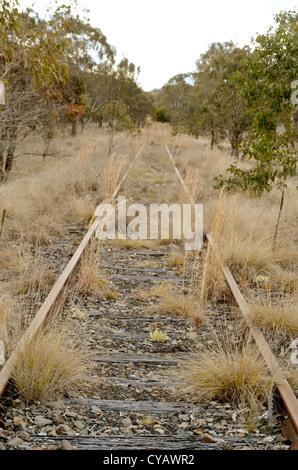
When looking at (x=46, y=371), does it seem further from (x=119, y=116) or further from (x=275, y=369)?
(x=119, y=116)

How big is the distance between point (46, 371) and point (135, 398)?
655 mm

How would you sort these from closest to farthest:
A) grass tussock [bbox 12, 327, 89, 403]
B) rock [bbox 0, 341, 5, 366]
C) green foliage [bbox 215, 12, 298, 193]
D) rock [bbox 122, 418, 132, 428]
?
rock [bbox 122, 418, 132, 428]
grass tussock [bbox 12, 327, 89, 403]
rock [bbox 0, 341, 5, 366]
green foliage [bbox 215, 12, 298, 193]

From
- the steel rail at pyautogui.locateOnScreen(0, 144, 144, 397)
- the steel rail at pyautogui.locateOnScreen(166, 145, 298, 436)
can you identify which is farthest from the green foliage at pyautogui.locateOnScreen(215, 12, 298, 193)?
the steel rail at pyautogui.locateOnScreen(0, 144, 144, 397)

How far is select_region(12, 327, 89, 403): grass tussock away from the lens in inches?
110

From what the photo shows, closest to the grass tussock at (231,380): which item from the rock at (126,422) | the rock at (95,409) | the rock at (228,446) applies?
the rock at (228,446)

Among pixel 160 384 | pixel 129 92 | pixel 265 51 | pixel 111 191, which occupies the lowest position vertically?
pixel 160 384

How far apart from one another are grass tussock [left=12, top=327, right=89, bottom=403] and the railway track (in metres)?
0.07

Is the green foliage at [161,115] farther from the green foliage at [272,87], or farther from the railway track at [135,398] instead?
the railway track at [135,398]

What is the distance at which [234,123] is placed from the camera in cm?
1376

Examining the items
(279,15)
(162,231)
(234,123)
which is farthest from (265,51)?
(234,123)

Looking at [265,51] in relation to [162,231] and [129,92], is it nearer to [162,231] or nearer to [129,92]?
[162,231]

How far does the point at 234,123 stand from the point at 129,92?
2066 centimetres

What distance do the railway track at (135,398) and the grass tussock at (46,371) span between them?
0.07 meters

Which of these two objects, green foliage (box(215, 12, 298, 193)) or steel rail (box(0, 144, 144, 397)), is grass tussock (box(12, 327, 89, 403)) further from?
green foliage (box(215, 12, 298, 193))
